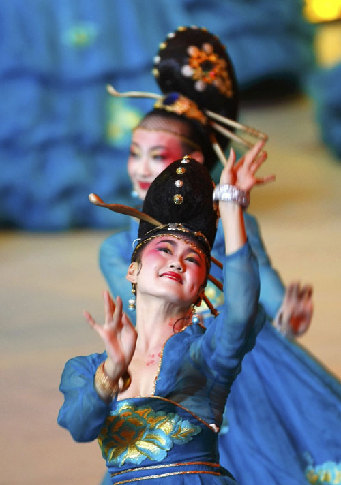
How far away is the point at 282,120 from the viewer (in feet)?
24.5

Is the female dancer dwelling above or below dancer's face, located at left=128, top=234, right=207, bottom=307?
above

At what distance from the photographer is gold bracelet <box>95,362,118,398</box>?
1563 millimetres

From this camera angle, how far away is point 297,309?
203 centimetres

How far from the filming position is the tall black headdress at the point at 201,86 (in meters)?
2.48

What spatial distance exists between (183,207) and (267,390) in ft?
2.83

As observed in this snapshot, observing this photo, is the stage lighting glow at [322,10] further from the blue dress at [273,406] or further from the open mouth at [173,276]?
the open mouth at [173,276]

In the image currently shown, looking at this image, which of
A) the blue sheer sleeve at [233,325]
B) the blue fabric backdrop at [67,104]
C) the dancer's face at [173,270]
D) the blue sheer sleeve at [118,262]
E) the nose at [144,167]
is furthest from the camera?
the blue fabric backdrop at [67,104]

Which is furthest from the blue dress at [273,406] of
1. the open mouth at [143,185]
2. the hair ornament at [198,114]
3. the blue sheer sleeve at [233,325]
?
the blue sheer sleeve at [233,325]

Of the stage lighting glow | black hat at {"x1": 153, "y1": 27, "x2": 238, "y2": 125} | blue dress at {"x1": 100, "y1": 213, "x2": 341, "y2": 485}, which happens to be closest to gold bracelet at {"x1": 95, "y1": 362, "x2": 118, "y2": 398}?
blue dress at {"x1": 100, "y1": 213, "x2": 341, "y2": 485}

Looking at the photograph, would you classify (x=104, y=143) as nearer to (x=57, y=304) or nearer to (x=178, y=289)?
(x=57, y=304)

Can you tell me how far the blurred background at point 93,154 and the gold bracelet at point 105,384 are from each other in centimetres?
164

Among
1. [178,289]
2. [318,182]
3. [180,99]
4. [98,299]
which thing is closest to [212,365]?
[178,289]

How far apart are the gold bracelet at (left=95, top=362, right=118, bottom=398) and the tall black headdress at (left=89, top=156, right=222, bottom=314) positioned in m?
0.25

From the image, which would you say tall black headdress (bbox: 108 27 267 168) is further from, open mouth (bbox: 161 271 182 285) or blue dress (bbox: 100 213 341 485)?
open mouth (bbox: 161 271 182 285)
